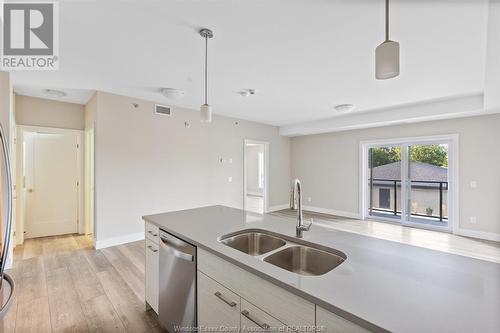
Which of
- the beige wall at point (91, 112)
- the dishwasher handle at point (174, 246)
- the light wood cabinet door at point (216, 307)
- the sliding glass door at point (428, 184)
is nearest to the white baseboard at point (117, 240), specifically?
the beige wall at point (91, 112)

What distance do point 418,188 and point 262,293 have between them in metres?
5.62

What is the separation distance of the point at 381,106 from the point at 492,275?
14.1 feet

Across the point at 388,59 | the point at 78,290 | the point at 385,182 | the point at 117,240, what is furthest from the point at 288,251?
the point at 385,182

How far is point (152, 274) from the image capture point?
2113 millimetres

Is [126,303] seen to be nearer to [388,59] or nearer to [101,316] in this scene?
[101,316]

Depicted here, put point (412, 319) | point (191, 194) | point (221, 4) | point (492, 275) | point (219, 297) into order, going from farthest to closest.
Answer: point (191, 194)
point (221, 4)
point (219, 297)
point (492, 275)
point (412, 319)

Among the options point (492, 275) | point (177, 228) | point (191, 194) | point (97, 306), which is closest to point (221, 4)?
point (177, 228)

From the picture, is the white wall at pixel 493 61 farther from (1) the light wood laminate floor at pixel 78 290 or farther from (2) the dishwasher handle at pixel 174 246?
(1) the light wood laminate floor at pixel 78 290

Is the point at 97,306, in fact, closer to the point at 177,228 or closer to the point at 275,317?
the point at 177,228

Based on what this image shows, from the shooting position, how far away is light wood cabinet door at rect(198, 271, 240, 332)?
4.29ft

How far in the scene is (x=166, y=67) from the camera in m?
2.97

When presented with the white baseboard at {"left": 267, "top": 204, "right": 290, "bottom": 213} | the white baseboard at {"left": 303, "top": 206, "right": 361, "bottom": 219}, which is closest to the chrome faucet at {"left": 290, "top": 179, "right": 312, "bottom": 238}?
the white baseboard at {"left": 303, "top": 206, "right": 361, "bottom": 219}

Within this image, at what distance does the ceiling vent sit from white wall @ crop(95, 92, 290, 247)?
0.33 ft

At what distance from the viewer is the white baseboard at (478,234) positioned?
14.1ft
